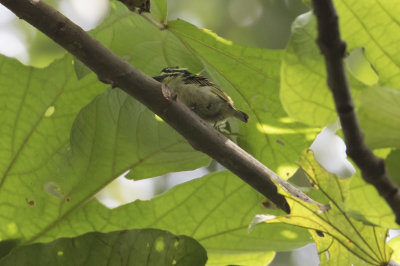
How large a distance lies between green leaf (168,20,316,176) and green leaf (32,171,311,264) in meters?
0.12

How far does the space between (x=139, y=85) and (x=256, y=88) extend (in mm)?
509

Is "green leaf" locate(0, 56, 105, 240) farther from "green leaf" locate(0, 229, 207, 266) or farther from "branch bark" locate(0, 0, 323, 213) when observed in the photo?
"branch bark" locate(0, 0, 323, 213)

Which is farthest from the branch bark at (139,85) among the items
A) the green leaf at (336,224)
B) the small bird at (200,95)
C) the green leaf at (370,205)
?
the small bird at (200,95)

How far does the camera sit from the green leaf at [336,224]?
3.42 ft

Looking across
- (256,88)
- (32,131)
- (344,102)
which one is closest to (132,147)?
(32,131)

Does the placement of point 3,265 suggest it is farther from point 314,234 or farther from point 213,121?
point 213,121

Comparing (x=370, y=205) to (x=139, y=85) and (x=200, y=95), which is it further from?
(x=200, y=95)

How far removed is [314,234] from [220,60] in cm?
49

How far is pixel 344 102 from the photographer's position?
70 cm

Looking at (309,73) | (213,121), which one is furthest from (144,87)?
(213,121)

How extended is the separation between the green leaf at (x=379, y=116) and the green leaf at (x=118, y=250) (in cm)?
49

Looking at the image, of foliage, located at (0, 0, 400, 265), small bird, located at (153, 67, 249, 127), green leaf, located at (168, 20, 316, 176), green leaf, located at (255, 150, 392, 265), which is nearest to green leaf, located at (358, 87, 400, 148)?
green leaf, located at (255, 150, 392, 265)

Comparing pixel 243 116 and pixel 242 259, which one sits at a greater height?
pixel 243 116

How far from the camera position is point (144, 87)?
1.02 m
